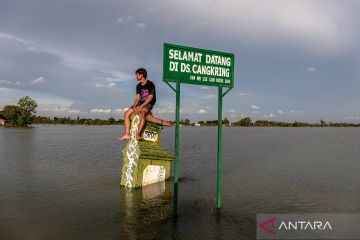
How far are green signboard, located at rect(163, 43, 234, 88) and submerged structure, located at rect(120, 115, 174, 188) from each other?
4.29 m

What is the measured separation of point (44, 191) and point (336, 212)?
1035 centimetres

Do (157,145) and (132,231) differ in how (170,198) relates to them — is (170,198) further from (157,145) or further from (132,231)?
(132,231)

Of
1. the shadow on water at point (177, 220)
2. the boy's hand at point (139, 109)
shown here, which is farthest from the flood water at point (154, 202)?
the boy's hand at point (139, 109)

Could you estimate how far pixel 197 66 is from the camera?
337 inches

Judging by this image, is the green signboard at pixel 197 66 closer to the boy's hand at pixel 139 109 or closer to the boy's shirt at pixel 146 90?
the boy's shirt at pixel 146 90

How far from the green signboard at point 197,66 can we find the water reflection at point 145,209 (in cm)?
370

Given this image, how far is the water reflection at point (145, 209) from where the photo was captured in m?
7.97

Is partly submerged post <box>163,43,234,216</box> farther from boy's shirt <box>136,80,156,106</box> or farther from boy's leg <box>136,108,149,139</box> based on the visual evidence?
boy's leg <box>136,108,149,139</box>

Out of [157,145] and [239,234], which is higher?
[157,145]

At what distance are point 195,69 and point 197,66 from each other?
4.1 inches

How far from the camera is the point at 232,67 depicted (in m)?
9.13

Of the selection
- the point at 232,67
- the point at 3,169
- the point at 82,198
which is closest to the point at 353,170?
the point at 232,67

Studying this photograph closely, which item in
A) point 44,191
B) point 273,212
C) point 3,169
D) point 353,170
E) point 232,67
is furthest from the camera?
point 353,170

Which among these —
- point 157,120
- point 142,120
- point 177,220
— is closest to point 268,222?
point 177,220
